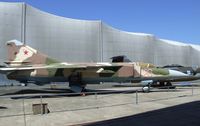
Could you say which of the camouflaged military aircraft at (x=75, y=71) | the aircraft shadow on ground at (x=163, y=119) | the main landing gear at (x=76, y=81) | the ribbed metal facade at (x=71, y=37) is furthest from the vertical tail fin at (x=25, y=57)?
the ribbed metal facade at (x=71, y=37)

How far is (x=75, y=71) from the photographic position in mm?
26734

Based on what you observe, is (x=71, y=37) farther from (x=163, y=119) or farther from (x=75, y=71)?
(x=163, y=119)

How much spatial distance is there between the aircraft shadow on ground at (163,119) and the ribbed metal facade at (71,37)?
4253cm

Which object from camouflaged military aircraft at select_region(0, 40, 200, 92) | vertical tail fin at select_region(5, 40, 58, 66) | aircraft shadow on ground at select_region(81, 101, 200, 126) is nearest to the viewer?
aircraft shadow on ground at select_region(81, 101, 200, 126)

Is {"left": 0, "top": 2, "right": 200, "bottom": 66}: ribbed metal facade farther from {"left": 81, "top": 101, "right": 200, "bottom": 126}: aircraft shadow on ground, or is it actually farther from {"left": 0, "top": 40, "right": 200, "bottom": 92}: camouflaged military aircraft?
{"left": 81, "top": 101, "right": 200, "bottom": 126}: aircraft shadow on ground

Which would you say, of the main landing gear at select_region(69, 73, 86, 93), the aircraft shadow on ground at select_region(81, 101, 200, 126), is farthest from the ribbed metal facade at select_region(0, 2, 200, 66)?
the aircraft shadow on ground at select_region(81, 101, 200, 126)

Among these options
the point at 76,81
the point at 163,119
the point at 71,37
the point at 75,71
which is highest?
the point at 71,37

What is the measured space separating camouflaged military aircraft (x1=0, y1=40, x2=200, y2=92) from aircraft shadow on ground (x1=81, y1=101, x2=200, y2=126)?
32.4 ft

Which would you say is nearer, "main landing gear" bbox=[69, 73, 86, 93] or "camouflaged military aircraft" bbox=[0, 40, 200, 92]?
"camouflaged military aircraft" bbox=[0, 40, 200, 92]

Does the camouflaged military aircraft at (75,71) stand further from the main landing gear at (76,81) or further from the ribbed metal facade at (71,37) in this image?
the ribbed metal facade at (71,37)

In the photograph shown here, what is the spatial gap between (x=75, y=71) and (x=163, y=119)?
13460 mm

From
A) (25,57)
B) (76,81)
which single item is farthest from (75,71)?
(25,57)

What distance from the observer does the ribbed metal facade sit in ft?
A: 182

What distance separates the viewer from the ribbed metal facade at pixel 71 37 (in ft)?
182
